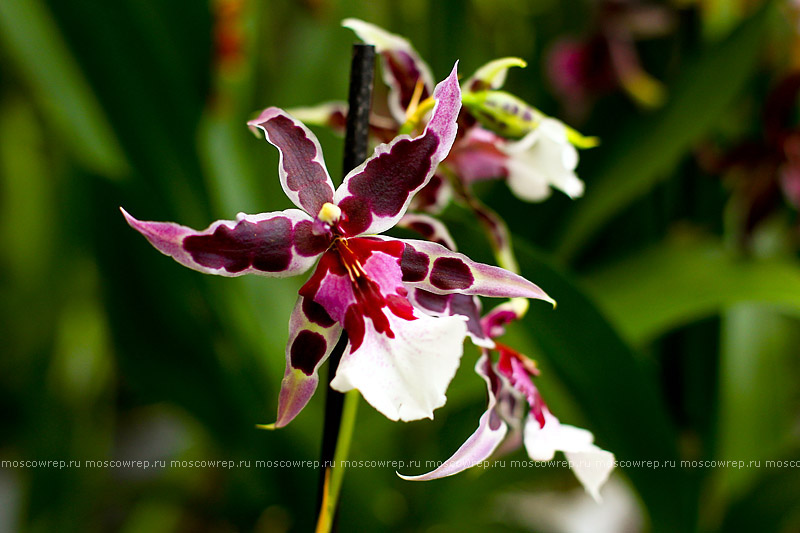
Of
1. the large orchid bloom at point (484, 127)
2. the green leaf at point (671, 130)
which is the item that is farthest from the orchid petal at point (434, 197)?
the green leaf at point (671, 130)

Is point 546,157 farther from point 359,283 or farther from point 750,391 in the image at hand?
point 750,391

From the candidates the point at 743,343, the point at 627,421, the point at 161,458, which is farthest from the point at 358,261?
the point at 161,458

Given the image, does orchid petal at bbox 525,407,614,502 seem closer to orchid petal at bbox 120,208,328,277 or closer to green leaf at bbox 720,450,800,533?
orchid petal at bbox 120,208,328,277

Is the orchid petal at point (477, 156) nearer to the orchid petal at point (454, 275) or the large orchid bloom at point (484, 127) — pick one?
the large orchid bloom at point (484, 127)

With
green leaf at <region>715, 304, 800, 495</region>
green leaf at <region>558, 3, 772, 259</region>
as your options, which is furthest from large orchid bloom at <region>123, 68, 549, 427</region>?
green leaf at <region>715, 304, 800, 495</region>

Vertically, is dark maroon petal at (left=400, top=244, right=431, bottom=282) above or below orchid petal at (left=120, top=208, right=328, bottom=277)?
below

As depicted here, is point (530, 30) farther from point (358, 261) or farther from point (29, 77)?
point (358, 261)
